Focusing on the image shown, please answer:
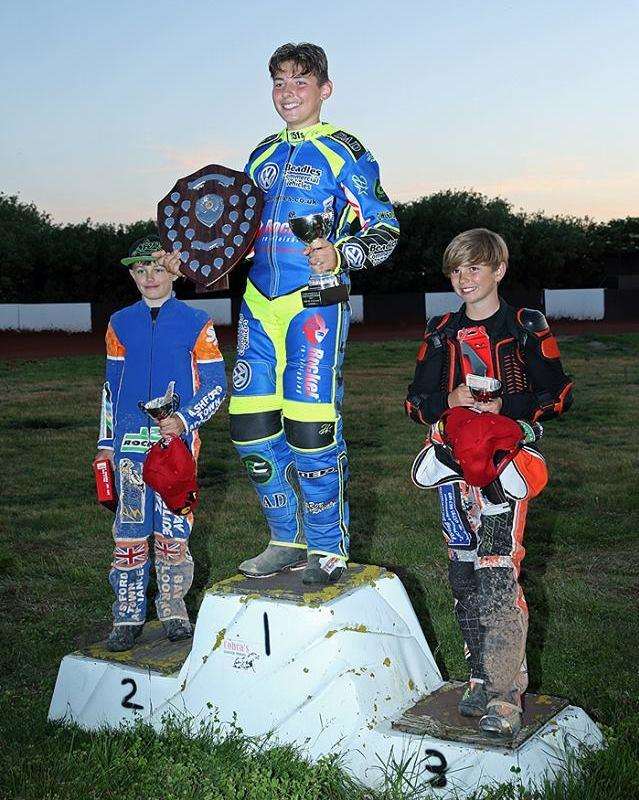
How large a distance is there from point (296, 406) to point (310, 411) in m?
0.06

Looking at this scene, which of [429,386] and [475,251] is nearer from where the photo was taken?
[475,251]

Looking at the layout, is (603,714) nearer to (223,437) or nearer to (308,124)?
(308,124)

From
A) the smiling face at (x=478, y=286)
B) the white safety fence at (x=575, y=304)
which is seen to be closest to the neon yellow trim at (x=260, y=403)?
the smiling face at (x=478, y=286)

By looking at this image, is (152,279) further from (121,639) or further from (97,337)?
(97,337)

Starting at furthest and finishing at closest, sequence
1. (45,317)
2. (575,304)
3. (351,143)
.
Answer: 1. (575,304)
2. (45,317)
3. (351,143)

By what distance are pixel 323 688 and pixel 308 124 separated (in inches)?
91.9

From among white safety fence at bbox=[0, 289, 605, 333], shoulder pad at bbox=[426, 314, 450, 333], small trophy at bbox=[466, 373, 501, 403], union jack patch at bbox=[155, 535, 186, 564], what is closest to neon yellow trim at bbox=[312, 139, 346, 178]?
shoulder pad at bbox=[426, 314, 450, 333]

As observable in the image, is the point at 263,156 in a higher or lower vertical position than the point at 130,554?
higher

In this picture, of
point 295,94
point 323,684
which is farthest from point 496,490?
point 295,94

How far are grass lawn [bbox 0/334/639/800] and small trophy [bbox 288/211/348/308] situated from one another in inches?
69.7

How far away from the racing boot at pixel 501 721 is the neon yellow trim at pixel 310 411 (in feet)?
4.37

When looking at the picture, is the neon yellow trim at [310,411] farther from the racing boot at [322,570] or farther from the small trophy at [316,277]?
the racing boot at [322,570]

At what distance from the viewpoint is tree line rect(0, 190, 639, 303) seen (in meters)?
36.9

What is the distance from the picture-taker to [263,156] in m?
4.57
